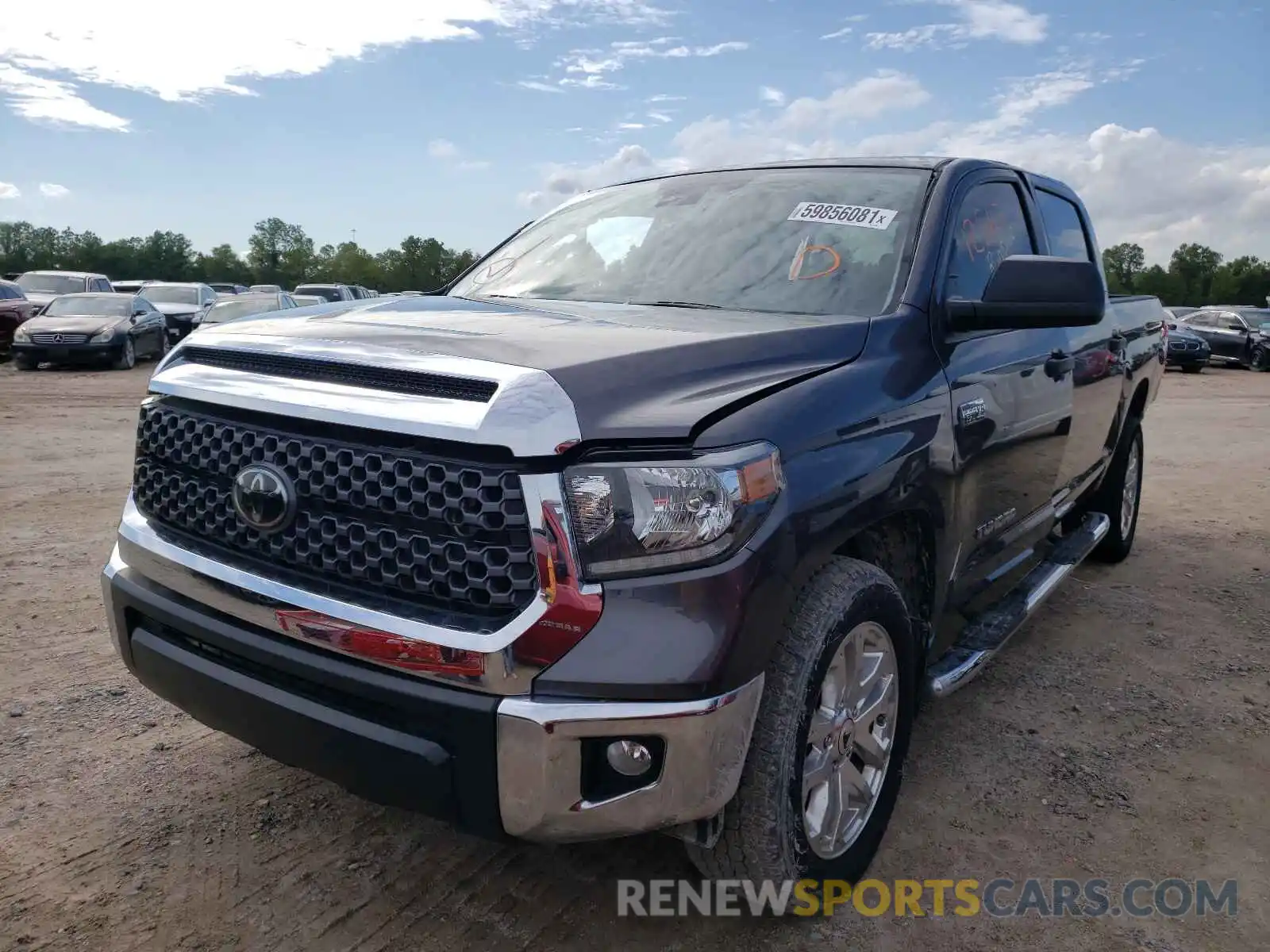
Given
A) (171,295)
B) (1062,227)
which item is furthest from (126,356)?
(1062,227)

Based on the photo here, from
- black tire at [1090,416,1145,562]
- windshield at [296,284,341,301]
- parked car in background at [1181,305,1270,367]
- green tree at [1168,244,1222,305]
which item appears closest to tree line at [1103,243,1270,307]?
green tree at [1168,244,1222,305]

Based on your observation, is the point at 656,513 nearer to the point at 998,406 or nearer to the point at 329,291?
the point at 998,406

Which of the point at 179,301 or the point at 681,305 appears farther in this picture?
the point at 179,301

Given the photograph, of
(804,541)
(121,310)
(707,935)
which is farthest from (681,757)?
(121,310)

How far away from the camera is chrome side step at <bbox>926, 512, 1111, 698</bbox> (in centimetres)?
288

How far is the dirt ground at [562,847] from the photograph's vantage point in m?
2.29

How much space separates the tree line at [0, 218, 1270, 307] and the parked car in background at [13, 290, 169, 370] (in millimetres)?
58239

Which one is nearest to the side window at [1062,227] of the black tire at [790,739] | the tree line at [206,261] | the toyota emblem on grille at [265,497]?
the black tire at [790,739]

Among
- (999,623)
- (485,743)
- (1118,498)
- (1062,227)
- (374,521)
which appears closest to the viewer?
(485,743)

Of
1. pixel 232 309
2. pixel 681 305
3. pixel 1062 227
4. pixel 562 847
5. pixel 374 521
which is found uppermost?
pixel 1062 227

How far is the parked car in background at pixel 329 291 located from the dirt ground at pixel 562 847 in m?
20.9

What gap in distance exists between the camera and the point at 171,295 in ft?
75.1

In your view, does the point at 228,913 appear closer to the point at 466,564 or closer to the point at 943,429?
the point at 466,564

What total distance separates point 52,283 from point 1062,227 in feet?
75.4
